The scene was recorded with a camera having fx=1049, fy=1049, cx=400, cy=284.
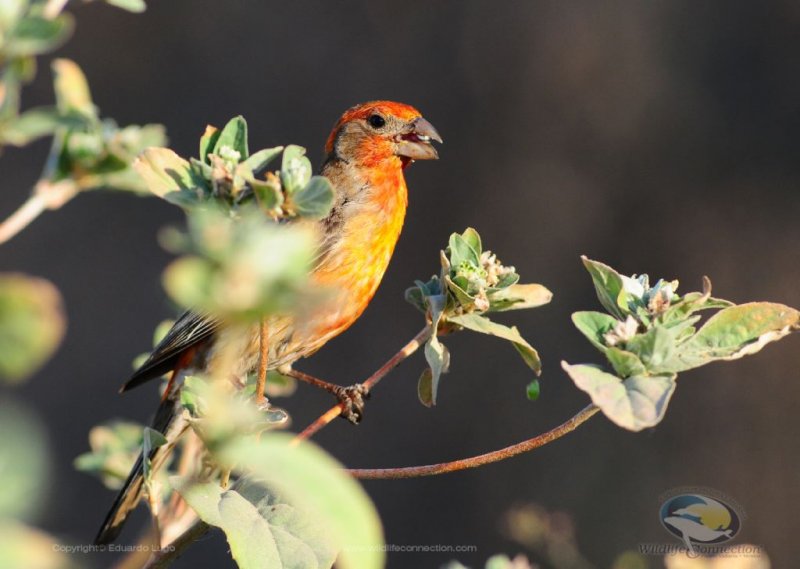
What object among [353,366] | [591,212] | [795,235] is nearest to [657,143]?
[591,212]

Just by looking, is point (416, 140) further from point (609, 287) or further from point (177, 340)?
point (609, 287)

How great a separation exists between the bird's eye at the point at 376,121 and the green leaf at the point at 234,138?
234 centimetres

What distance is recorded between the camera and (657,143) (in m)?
6.37

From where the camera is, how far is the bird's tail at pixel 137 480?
261cm

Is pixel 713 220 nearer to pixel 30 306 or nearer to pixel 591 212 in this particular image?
pixel 591 212

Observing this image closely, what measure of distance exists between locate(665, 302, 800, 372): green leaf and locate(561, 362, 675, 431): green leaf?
106 millimetres

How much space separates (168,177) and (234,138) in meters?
0.12

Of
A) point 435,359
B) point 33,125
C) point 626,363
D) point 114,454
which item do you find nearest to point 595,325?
point 626,363

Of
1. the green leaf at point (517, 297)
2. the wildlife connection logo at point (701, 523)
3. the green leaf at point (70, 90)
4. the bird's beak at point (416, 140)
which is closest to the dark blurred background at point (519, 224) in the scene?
the bird's beak at point (416, 140)

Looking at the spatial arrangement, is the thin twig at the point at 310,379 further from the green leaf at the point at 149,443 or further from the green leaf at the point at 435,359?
the green leaf at the point at 149,443

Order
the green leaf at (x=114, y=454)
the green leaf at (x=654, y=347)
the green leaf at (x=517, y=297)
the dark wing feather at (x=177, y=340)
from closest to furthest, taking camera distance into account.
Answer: the green leaf at (x=654, y=347), the green leaf at (x=517, y=297), the green leaf at (x=114, y=454), the dark wing feather at (x=177, y=340)

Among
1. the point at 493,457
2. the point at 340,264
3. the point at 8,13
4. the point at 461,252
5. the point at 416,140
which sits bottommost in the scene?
the point at 493,457

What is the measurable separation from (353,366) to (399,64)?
6.51 feet

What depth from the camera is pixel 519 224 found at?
259 inches
